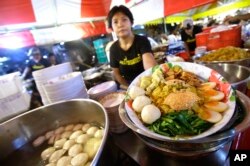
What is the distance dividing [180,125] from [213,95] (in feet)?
0.93

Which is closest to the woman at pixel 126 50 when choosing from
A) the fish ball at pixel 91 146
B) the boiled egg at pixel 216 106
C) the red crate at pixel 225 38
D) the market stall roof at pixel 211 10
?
the fish ball at pixel 91 146

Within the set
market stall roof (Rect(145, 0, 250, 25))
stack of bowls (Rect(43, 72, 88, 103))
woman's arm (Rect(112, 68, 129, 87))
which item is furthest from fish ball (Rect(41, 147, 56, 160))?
market stall roof (Rect(145, 0, 250, 25))

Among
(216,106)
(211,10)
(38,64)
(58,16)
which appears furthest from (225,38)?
(211,10)

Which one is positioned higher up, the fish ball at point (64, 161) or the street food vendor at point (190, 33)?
the street food vendor at point (190, 33)

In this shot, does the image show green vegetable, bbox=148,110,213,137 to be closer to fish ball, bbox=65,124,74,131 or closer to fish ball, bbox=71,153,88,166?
fish ball, bbox=71,153,88,166

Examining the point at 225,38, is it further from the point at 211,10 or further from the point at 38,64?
the point at 211,10

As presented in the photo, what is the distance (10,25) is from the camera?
302cm

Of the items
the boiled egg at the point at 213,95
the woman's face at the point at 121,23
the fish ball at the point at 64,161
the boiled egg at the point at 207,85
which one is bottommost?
the fish ball at the point at 64,161

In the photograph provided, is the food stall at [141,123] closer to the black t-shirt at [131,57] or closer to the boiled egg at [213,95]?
the boiled egg at [213,95]

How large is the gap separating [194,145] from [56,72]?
5.51 feet

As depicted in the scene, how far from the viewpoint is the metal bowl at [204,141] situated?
0.61 meters

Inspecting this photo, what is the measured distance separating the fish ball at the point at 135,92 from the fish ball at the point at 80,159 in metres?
0.45

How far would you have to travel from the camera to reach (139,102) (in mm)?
857

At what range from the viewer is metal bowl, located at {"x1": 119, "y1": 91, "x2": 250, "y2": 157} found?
614mm
